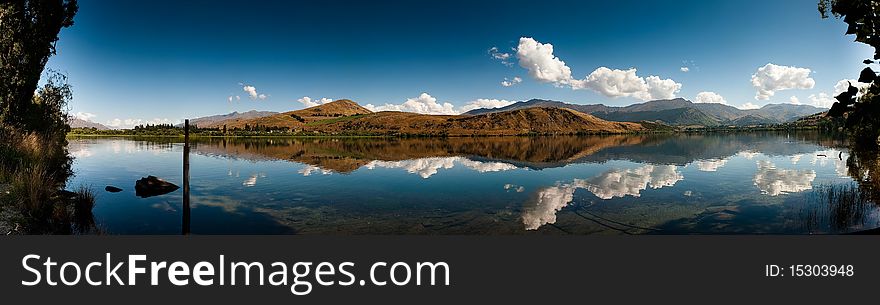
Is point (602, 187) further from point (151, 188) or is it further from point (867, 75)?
point (151, 188)

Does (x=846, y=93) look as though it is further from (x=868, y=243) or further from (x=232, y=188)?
(x=232, y=188)

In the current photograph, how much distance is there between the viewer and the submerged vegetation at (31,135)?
62.4 feet

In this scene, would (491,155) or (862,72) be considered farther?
(491,155)

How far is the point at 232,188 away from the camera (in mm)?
36031

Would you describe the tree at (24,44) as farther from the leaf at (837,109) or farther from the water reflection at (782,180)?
the water reflection at (782,180)

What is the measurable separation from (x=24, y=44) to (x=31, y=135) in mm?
7138

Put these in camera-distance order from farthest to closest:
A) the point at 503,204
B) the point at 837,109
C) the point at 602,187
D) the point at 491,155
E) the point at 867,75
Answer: the point at 491,155
the point at 602,187
the point at 503,204
the point at 867,75
the point at 837,109

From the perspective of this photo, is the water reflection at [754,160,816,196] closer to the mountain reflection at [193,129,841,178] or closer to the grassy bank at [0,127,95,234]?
the mountain reflection at [193,129,841,178]

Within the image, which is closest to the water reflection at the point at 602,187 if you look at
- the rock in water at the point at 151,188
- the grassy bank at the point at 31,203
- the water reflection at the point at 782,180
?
the water reflection at the point at 782,180

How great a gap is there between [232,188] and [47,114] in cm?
2089

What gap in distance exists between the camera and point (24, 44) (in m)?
28.5

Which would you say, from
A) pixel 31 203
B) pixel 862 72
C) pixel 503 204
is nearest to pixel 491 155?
pixel 503 204

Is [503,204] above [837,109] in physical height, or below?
below

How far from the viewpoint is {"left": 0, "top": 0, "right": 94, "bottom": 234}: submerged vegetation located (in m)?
19.0
